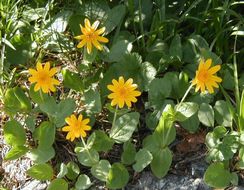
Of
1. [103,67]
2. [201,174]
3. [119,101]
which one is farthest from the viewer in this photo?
[103,67]

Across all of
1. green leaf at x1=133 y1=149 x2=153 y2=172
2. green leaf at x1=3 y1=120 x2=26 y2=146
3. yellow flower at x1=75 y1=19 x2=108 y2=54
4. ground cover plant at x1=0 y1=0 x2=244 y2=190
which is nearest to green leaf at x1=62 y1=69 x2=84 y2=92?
ground cover plant at x1=0 y1=0 x2=244 y2=190

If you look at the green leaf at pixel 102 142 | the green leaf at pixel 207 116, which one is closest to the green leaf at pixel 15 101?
the green leaf at pixel 102 142

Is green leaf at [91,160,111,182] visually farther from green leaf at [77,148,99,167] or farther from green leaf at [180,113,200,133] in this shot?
green leaf at [180,113,200,133]

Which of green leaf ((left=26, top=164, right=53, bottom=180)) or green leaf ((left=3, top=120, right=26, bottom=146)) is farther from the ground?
green leaf ((left=3, top=120, right=26, bottom=146))

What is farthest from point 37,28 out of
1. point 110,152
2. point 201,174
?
point 201,174

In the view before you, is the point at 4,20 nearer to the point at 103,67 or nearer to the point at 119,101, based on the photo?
the point at 103,67

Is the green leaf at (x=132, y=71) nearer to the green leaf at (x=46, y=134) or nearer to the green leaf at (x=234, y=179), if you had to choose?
the green leaf at (x=46, y=134)

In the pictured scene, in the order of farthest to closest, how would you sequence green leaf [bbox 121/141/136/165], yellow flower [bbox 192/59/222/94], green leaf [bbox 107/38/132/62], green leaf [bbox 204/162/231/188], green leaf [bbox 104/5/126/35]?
green leaf [bbox 104/5/126/35] < green leaf [bbox 107/38/132/62] < green leaf [bbox 121/141/136/165] < green leaf [bbox 204/162/231/188] < yellow flower [bbox 192/59/222/94]
